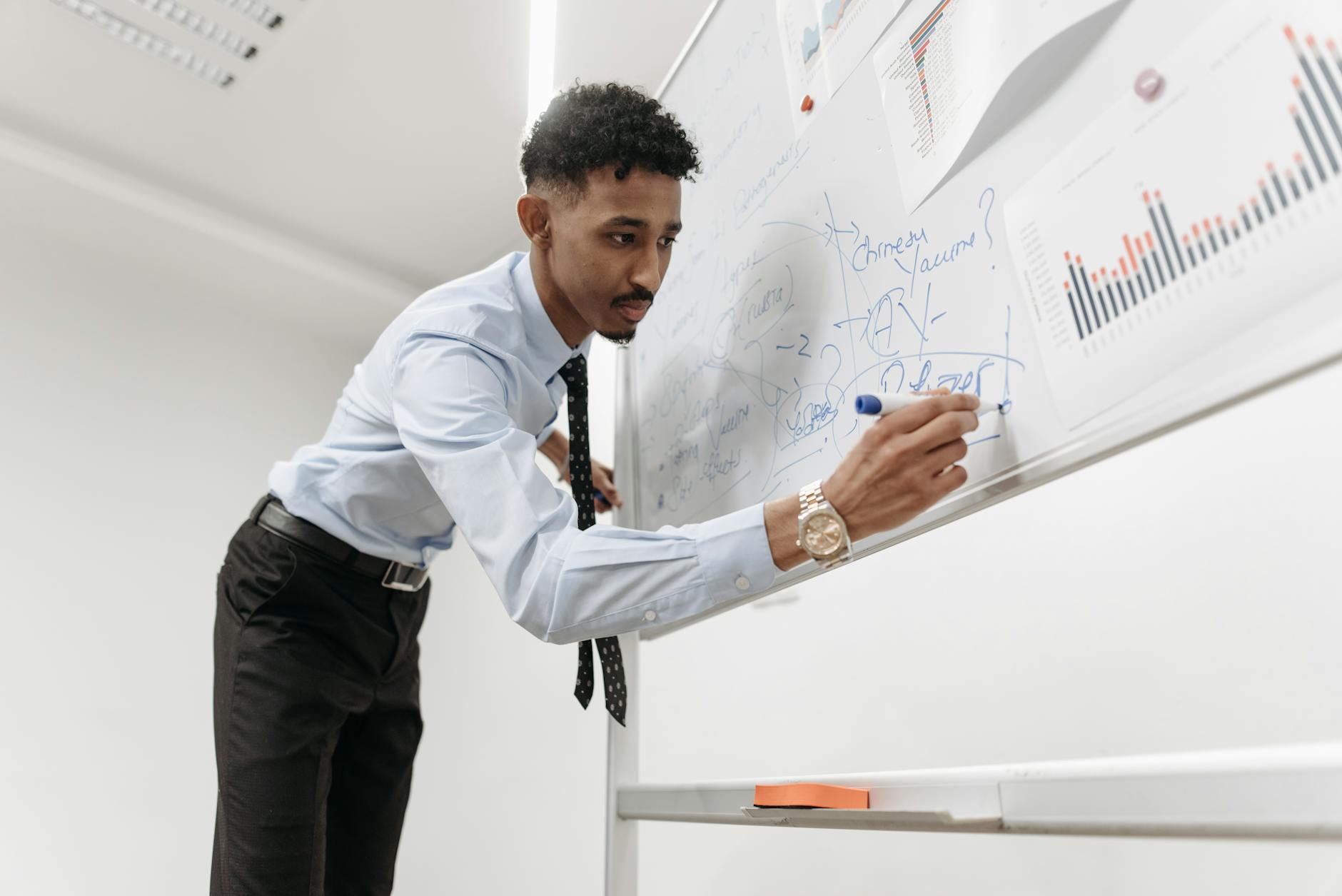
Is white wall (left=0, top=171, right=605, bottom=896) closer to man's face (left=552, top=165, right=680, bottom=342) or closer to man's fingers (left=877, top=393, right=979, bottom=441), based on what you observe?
man's face (left=552, top=165, right=680, bottom=342)

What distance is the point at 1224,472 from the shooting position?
100 centimetres

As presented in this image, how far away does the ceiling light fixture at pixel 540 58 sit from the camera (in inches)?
78.2

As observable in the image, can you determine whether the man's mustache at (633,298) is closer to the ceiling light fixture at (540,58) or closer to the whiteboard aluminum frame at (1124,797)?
the whiteboard aluminum frame at (1124,797)

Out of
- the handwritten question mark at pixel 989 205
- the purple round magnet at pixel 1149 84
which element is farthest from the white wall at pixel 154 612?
the purple round magnet at pixel 1149 84

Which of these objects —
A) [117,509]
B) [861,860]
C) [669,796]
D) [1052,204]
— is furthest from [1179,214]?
[117,509]

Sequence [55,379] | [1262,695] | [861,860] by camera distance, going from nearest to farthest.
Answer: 1. [1262,695]
2. [861,860]
3. [55,379]

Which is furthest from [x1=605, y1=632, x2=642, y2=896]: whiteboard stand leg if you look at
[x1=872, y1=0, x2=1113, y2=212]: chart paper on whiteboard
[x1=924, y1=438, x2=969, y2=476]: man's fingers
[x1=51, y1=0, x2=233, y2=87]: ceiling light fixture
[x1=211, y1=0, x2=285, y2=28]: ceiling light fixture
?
[x1=51, y1=0, x2=233, y2=87]: ceiling light fixture

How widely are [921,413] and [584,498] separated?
584 millimetres

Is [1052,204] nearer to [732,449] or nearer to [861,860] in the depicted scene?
[732,449]

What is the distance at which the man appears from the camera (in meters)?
0.73

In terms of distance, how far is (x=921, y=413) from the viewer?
648 mm

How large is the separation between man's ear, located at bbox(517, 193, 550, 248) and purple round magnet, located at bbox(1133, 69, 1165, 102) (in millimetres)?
644

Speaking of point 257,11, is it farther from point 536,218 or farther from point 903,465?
point 903,465

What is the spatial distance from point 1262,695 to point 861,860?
62cm
